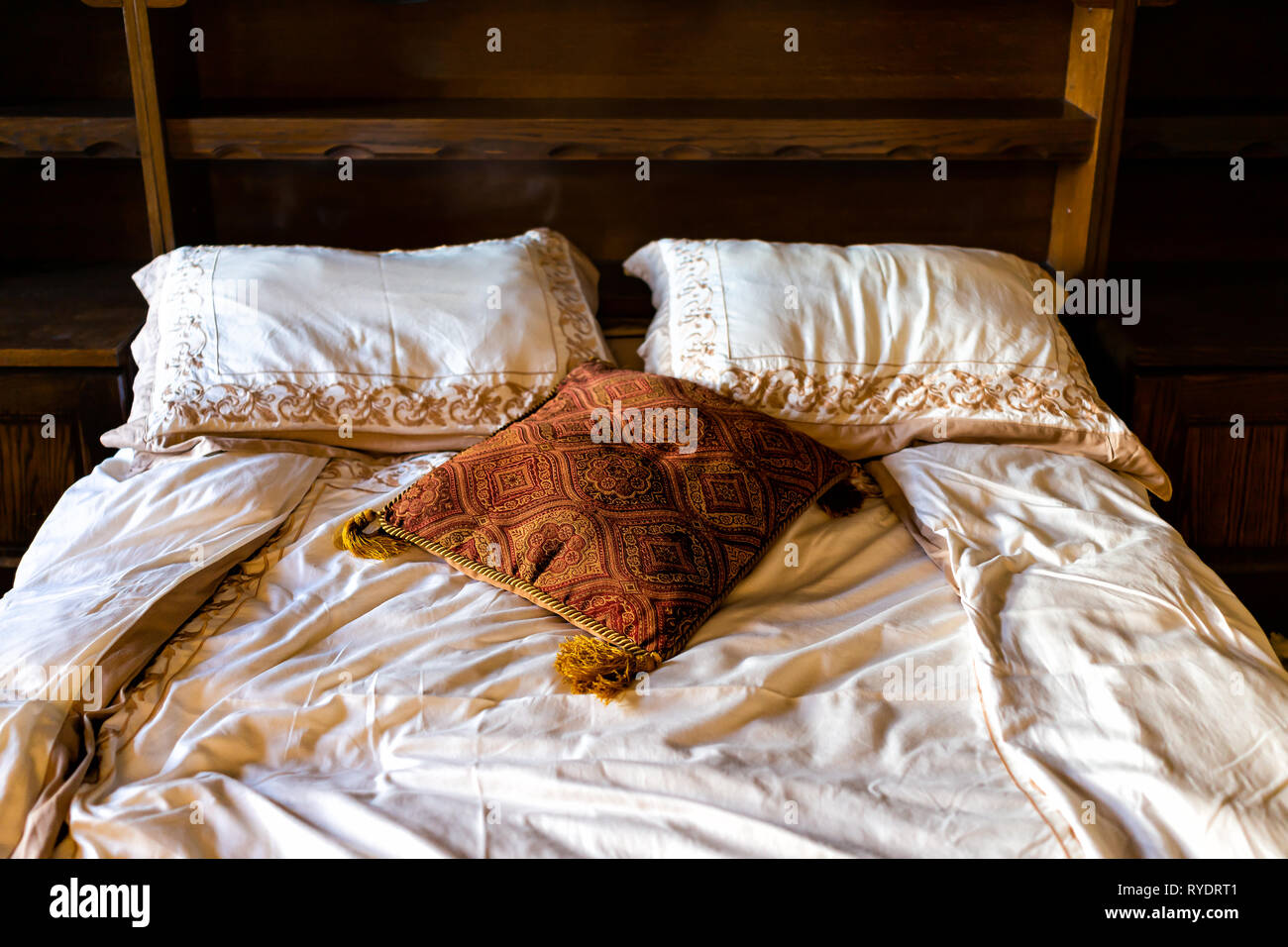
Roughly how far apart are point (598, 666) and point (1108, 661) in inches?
23.6

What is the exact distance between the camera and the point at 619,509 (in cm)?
154

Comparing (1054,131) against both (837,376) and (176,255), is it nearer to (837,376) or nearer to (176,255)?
(837,376)

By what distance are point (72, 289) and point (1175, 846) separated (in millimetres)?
2169

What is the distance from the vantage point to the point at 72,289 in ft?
7.43

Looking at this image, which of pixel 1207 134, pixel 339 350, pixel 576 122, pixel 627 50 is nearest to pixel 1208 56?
pixel 1207 134

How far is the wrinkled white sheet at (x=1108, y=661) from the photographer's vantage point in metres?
1.11

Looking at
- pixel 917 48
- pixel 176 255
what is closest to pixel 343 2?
pixel 176 255

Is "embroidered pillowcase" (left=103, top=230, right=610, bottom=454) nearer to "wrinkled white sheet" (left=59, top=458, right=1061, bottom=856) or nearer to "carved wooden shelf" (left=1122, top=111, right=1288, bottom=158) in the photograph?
"wrinkled white sheet" (left=59, top=458, right=1061, bottom=856)

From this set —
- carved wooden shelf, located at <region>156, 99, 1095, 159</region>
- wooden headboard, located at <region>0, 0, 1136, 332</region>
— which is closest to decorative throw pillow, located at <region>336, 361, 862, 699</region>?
carved wooden shelf, located at <region>156, 99, 1095, 159</region>

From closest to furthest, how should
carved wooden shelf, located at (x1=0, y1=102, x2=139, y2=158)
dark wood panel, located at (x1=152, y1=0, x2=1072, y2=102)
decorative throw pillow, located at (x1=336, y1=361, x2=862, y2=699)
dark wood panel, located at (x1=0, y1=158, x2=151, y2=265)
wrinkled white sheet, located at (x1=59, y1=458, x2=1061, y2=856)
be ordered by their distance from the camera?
1. wrinkled white sheet, located at (x1=59, y1=458, x2=1061, y2=856)
2. decorative throw pillow, located at (x1=336, y1=361, x2=862, y2=699)
3. carved wooden shelf, located at (x1=0, y1=102, x2=139, y2=158)
4. dark wood panel, located at (x1=152, y1=0, x2=1072, y2=102)
5. dark wood panel, located at (x1=0, y1=158, x2=151, y2=265)

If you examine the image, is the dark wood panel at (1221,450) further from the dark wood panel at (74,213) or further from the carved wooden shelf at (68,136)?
the dark wood panel at (74,213)

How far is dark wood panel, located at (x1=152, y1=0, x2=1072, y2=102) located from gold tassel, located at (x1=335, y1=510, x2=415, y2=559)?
1133mm

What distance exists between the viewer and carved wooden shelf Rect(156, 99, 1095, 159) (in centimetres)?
212

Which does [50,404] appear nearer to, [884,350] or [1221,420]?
[884,350]
